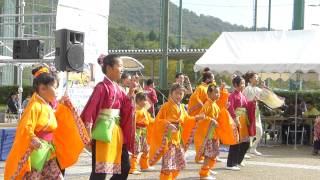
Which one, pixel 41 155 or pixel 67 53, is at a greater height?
pixel 67 53

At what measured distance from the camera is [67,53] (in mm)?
8570

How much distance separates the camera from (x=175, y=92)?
25.0ft

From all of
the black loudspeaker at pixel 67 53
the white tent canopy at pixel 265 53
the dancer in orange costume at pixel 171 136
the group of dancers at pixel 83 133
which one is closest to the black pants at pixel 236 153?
the dancer in orange costume at pixel 171 136

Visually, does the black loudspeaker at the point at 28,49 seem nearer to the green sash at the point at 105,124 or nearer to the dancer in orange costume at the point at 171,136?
the dancer in orange costume at the point at 171,136

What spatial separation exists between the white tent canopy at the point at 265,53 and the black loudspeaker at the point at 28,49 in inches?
177

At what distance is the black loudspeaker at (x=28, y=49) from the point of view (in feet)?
38.4

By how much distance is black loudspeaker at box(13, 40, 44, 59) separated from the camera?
1170cm

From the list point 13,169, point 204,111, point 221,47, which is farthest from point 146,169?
point 221,47

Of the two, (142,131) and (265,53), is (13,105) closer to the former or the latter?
(265,53)

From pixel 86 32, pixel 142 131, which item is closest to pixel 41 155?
pixel 142 131

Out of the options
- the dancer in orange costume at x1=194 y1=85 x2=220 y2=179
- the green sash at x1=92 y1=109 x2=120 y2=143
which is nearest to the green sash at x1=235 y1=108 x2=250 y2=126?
the dancer in orange costume at x1=194 y1=85 x2=220 y2=179

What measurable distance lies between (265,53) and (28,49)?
615 cm

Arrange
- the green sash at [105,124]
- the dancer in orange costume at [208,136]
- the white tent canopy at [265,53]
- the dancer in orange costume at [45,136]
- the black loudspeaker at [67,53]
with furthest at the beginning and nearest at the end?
the white tent canopy at [265,53]
the dancer in orange costume at [208,136]
the black loudspeaker at [67,53]
the green sash at [105,124]
the dancer in orange costume at [45,136]

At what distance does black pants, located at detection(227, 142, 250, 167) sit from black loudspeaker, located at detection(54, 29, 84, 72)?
3129 mm
